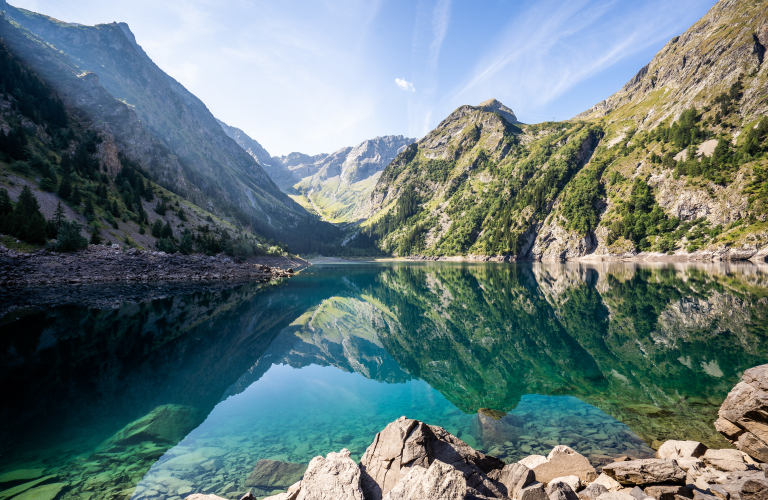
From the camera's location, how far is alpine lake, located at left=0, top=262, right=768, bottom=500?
993 centimetres

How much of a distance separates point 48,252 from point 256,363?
4909 cm

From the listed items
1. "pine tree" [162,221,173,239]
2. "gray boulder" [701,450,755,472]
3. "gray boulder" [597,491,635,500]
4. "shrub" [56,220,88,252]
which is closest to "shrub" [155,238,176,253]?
"pine tree" [162,221,173,239]

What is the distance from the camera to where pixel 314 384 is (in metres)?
17.7

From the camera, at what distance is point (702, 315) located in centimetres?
2608

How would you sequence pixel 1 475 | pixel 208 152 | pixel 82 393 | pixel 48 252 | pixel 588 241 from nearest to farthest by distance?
pixel 1 475, pixel 82 393, pixel 48 252, pixel 588 241, pixel 208 152

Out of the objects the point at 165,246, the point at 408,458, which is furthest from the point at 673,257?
the point at 165,246

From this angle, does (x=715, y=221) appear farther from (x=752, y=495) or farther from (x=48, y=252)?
(x=48, y=252)

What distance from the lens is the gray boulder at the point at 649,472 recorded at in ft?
23.6

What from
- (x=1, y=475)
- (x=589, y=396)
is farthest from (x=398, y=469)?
(x=589, y=396)

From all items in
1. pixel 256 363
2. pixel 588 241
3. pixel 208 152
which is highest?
pixel 208 152

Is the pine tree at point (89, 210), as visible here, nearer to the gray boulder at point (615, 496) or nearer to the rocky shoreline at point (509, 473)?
the rocky shoreline at point (509, 473)

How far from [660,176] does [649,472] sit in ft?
458

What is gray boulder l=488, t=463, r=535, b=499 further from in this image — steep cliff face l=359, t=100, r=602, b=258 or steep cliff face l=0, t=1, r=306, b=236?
steep cliff face l=359, t=100, r=602, b=258

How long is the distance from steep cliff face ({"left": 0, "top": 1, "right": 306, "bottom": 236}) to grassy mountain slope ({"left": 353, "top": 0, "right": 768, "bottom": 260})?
119 meters
